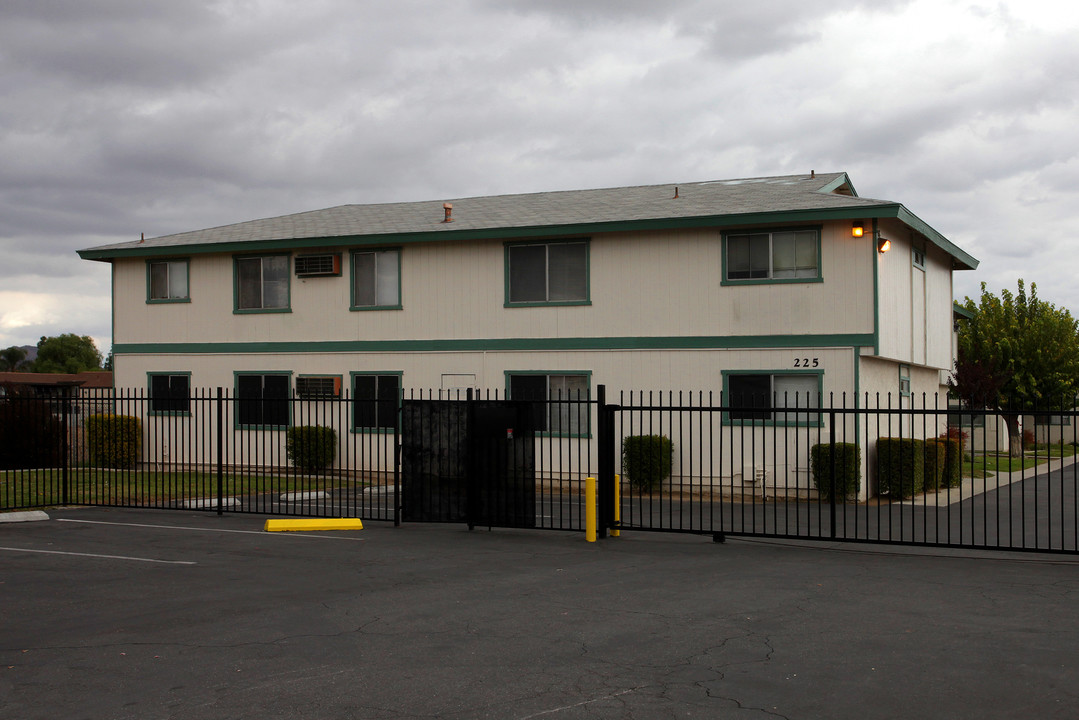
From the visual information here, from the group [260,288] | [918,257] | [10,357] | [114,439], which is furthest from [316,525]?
[10,357]

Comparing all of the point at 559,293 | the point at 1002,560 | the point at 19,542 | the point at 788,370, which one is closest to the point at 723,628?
the point at 1002,560

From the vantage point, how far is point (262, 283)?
25.4 metres

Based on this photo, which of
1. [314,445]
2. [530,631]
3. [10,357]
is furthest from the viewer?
[10,357]

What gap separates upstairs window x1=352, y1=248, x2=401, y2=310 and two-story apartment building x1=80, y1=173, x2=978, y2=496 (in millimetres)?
40

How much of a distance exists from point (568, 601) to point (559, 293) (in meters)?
13.3

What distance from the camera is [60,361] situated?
382 ft

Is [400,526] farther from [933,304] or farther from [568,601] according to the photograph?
[933,304]

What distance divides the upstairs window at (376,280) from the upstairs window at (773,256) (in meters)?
7.95

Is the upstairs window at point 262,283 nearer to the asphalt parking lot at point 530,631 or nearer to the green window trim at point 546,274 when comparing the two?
the green window trim at point 546,274

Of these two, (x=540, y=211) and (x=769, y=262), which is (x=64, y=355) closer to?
(x=540, y=211)

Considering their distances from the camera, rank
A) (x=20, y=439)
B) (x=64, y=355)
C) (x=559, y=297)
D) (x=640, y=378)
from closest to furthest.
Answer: (x=640, y=378), (x=559, y=297), (x=20, y=439), (x=64, y=355)

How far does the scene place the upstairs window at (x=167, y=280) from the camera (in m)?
26.2

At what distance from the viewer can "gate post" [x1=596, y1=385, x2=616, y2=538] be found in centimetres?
1384

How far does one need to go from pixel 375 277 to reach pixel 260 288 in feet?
10.8
